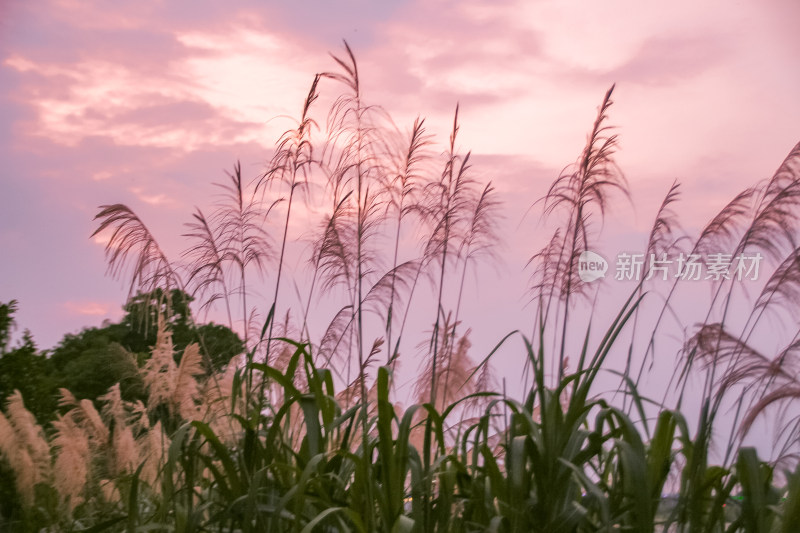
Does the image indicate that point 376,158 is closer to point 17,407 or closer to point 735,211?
point 735,211

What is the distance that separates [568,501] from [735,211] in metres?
1.31

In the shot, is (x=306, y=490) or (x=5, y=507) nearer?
(x=306, y=490)

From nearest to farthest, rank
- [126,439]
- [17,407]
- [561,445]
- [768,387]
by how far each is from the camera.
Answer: [561,445], [768,387], [126,439], [17,407]

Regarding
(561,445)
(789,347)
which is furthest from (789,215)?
(561,445)

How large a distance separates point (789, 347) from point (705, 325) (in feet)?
0.94

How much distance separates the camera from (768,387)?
271cm

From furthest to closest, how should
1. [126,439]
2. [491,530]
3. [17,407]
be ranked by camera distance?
[17,407], [126,439], [491,530]

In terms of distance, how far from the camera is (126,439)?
5312 mm

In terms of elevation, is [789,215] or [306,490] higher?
[789,215]

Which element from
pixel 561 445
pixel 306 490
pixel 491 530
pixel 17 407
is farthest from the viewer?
pixel 17 407

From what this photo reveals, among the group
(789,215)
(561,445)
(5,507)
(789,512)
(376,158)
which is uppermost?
(376,158)

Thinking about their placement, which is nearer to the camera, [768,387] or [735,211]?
[768,387]

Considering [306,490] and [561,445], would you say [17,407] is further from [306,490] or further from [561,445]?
[561,445]

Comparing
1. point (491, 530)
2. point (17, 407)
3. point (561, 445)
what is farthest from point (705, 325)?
point (17, 407)
